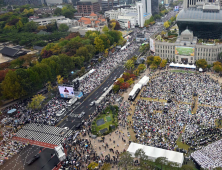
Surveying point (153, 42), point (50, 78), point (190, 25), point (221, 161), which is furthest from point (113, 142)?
point (190, 25)

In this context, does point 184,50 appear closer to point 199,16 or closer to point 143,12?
point 199,16

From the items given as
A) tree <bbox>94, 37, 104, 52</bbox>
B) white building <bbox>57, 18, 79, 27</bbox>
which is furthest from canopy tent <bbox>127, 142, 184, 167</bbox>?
white building <bbox>57, 18, 79, 27</bbox>

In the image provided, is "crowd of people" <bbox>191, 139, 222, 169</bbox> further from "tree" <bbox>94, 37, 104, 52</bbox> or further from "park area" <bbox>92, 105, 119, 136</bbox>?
"tree" <bbox>94, 37, 104, 52</bbox>

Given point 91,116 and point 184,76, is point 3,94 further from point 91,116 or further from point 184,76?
point 184,76

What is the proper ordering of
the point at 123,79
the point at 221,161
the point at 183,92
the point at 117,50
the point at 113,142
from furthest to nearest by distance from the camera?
the point at 117,50 < the point at 123,79 < the point at 183,92 < the point at 113,142 < the point at 221,161

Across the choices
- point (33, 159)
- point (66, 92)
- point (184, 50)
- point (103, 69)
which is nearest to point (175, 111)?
point (66, 92)

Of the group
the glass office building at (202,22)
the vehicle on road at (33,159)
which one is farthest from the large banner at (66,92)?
the glass office building at (202,22)
